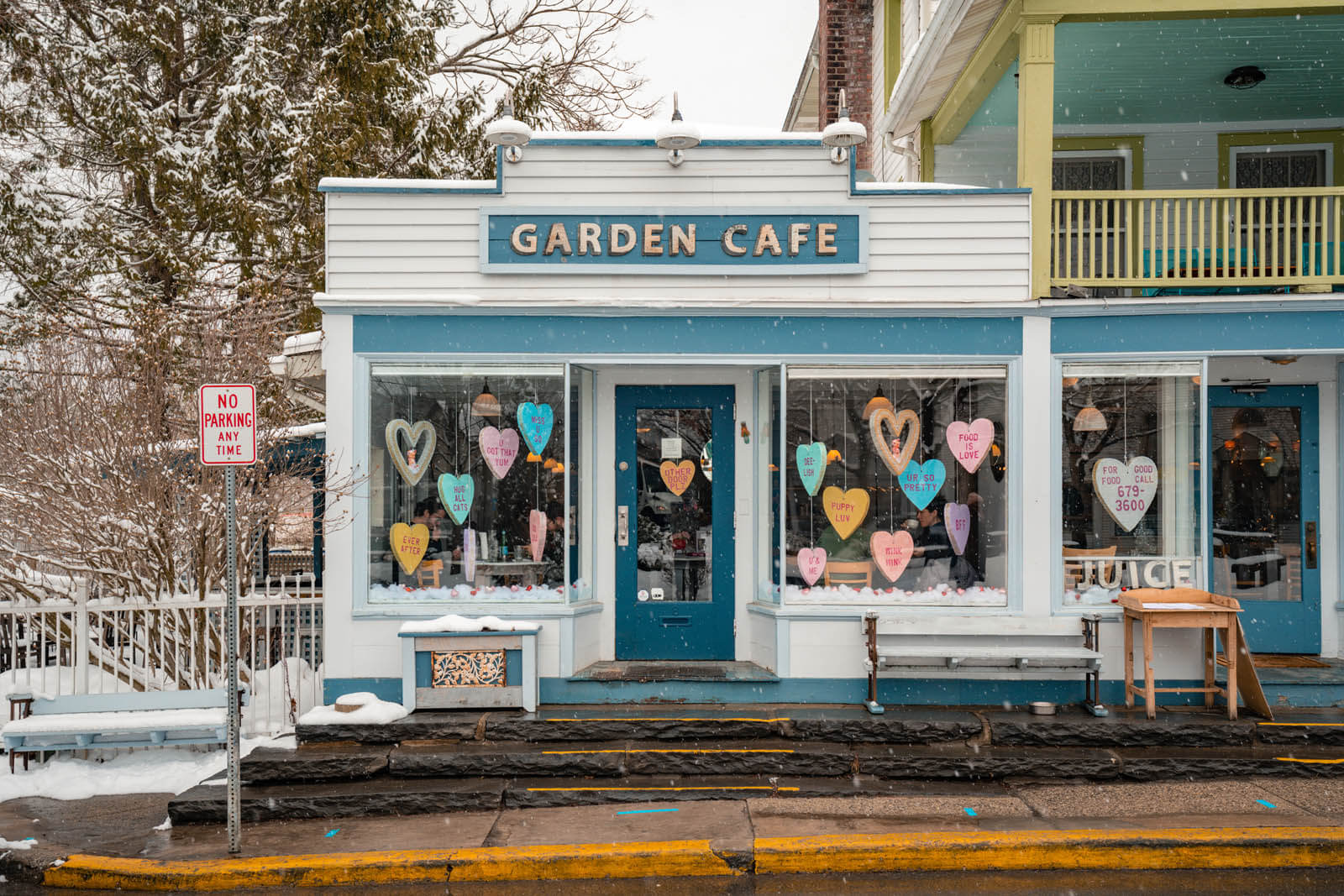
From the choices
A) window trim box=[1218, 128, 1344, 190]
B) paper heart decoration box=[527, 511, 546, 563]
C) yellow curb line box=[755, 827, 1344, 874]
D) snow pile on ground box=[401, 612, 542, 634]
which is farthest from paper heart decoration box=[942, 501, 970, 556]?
window trim box=[1218, 128, 1344, 190]

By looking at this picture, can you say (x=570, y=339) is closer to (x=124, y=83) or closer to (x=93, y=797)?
(x=93, y=797)

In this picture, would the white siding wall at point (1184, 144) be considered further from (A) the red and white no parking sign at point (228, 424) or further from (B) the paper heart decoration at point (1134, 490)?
(A) the red and white no parking sign at point (228, 424)

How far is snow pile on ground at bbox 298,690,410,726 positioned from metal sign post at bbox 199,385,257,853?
164 centimetres

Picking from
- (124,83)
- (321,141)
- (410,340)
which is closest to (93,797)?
(410,340)

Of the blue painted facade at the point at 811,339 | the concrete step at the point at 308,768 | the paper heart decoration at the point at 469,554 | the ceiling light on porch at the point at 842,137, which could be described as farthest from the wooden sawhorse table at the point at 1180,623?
the concrete step at the point at 308,768

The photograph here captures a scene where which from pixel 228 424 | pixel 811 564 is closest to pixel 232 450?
pixel 228 424

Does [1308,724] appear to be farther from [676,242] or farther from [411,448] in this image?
[411,448]

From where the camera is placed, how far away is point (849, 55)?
15.5 m

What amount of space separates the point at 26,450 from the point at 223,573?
6.43ft

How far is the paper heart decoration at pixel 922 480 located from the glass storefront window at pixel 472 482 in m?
2.98

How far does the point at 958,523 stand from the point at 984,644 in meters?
1.05

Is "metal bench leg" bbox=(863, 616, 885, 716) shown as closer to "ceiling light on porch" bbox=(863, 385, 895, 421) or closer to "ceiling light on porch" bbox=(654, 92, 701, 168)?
"ceiling light on porch" bbox=(863, 385, 895, 421)

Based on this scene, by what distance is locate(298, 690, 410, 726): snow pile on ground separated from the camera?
7477mm

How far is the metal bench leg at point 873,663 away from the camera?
25.4 ft
